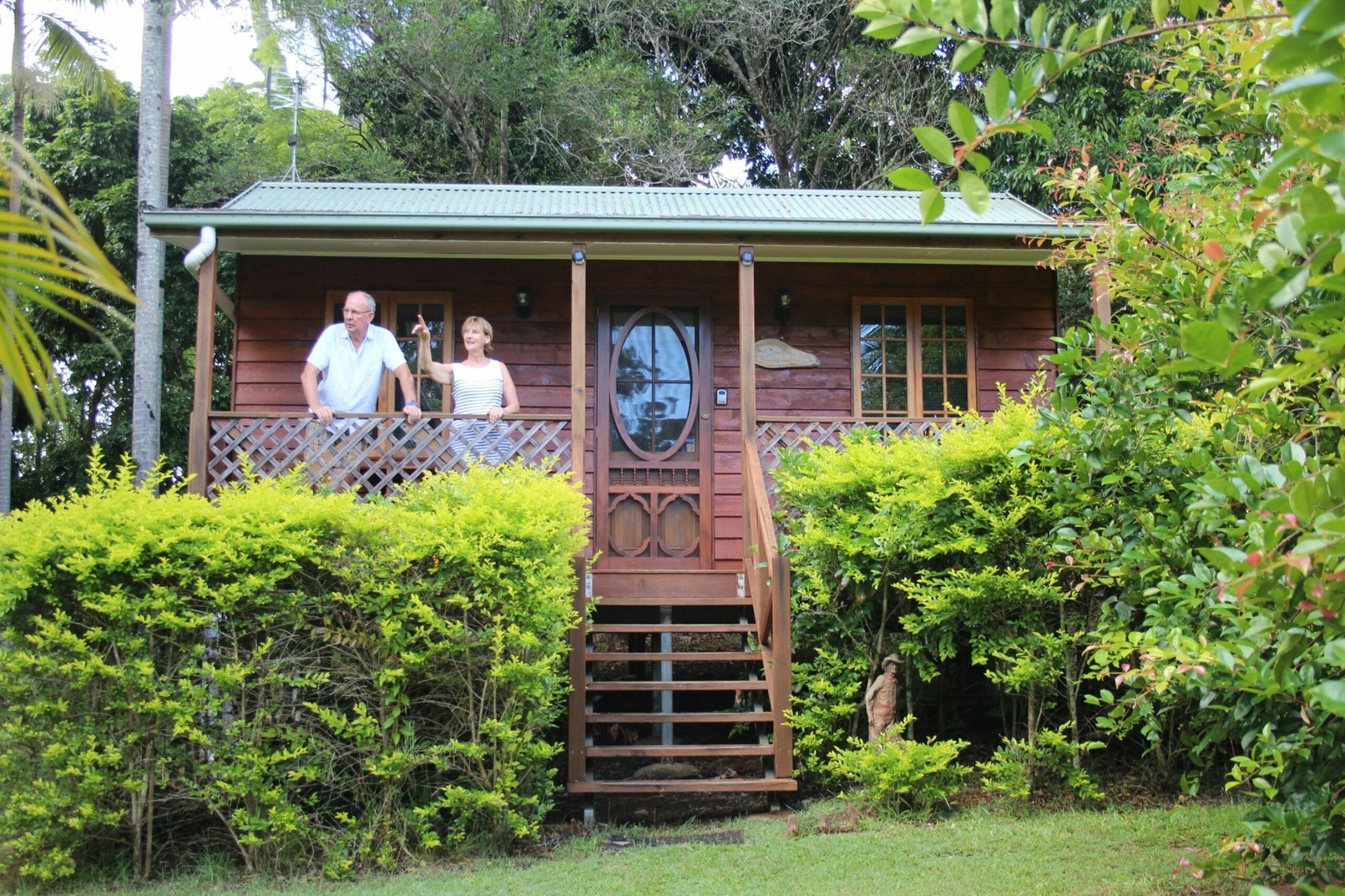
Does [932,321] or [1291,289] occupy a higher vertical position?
[932,321]

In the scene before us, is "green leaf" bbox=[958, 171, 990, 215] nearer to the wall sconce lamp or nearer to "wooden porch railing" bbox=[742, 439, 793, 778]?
"wooden porch railing" bbox=[742, 439, 793, 778]

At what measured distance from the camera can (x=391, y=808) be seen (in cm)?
543

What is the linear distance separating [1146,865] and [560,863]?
266 centimetres

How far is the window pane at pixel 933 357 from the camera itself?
9.72 metres

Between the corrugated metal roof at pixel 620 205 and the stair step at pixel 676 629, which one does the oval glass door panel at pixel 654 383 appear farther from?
the stair step at pixel 676 629

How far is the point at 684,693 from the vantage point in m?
8.92

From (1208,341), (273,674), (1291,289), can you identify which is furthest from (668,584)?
(1291,289)

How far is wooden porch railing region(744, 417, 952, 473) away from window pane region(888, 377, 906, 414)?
121 cm

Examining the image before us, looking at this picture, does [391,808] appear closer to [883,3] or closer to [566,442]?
[566,442]

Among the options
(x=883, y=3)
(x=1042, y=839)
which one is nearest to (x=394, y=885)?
(x=1042, y=839)

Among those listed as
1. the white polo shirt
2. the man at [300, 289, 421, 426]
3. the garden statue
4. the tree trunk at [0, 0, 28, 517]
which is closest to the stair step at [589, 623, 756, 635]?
the garden statue

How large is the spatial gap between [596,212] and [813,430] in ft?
9.68

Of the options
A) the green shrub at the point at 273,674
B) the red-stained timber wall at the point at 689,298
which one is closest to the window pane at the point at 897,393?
the red-stained timber wall at the point at 689,298

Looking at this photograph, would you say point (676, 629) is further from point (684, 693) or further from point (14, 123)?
point (14, 123)
